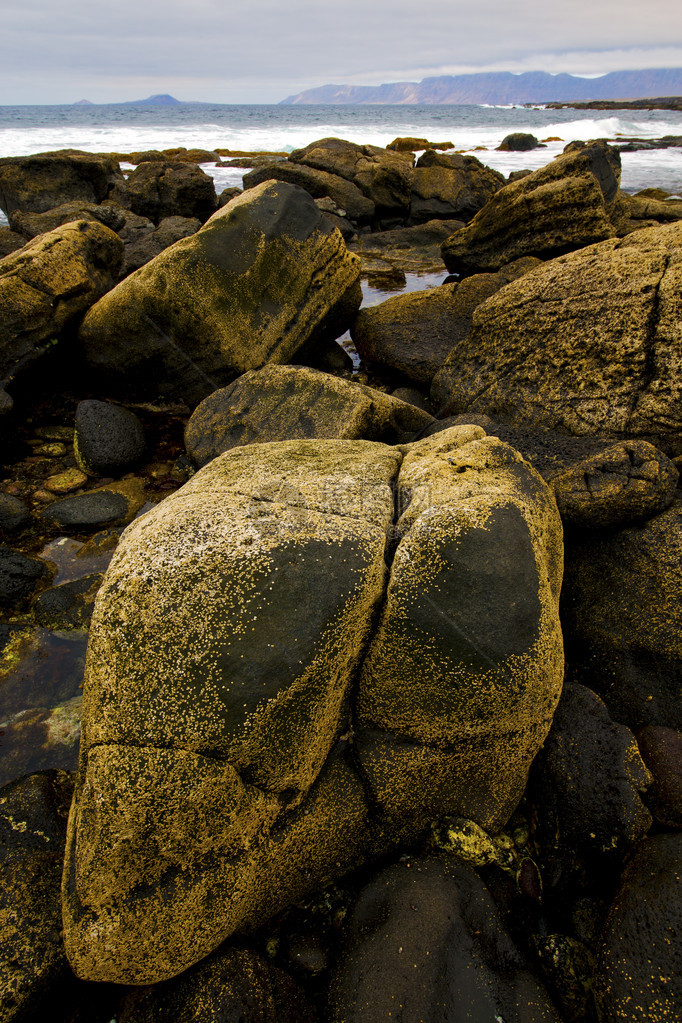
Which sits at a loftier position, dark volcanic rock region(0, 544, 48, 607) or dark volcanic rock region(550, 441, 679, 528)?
dark volcanic rock region(550, 441, 679, 528)

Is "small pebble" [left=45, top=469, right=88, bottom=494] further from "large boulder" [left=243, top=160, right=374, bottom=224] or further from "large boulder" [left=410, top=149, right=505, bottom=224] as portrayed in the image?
"large boulder" [left=410, top=149, right=505, bottom=224]

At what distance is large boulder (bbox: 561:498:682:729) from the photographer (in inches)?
118

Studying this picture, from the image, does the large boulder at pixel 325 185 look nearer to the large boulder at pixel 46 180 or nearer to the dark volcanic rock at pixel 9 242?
the large boulder at pixel 46 180

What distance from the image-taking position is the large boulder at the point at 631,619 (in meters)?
3.00

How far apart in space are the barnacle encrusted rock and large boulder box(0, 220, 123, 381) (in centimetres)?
427

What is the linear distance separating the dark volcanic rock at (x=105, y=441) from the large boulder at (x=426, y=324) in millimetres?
2953

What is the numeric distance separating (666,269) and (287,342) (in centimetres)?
331

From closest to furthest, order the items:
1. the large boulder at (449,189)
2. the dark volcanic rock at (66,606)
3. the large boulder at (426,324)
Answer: the dark volcanic rock at (66,606)
the large boulder at (426,324)
the large boulder at (449,189)

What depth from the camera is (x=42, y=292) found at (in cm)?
588

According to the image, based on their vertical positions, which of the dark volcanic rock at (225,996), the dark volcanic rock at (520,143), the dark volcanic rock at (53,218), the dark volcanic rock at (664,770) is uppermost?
the dark volcanic rock at (520,143)

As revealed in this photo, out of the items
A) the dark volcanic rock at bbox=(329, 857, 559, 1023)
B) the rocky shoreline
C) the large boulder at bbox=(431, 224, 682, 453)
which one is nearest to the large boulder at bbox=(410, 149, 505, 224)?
the large boulder at bbox=(431, 224, 682, 453)

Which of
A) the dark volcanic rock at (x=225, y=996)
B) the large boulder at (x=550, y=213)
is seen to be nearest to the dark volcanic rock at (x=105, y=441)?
the dark volcanic rock at (x=225, y=996)

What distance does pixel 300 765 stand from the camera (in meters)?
2.25

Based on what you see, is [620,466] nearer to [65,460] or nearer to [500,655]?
[500,655]
